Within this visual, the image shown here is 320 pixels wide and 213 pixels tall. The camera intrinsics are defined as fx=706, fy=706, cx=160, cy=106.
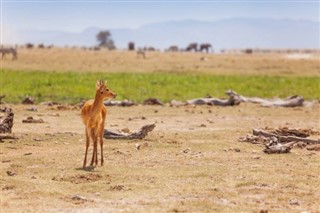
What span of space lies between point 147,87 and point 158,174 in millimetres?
22793

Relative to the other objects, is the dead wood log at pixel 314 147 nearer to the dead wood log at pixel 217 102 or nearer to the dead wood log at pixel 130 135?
the dead wood log at pixel 130 135

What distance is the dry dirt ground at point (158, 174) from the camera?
10617mm

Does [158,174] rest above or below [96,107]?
below

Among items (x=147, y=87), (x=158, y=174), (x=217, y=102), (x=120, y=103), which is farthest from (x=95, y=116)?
(x=147, y=87)

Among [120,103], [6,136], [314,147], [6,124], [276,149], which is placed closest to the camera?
[276,149]

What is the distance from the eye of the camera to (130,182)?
1206 centimetres

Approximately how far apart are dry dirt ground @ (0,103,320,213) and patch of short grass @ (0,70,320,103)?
10.6 metres

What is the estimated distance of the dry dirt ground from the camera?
1062 cm

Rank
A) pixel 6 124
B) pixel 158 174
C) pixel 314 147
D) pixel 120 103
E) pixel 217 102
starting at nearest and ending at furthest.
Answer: pixel 158 174
pixel 314 147
pixel 6 124
pixel 120 103
pixel 217 102

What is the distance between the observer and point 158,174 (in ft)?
42.0

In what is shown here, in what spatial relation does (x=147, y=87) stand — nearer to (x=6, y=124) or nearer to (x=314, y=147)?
(x=6, y=124)

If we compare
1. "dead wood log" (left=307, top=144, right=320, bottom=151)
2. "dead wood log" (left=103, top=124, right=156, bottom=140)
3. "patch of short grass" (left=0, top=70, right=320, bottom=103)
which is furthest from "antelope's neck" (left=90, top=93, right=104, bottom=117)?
"patch of short grass" (left=0, top=70, right=320, bottom=103)

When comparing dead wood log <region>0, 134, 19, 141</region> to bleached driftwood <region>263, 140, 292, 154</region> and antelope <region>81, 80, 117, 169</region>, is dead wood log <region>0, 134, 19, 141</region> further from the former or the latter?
bleached driftwood <region>263, 140, 292, 154</region>

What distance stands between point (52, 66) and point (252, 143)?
37424 millimetres
